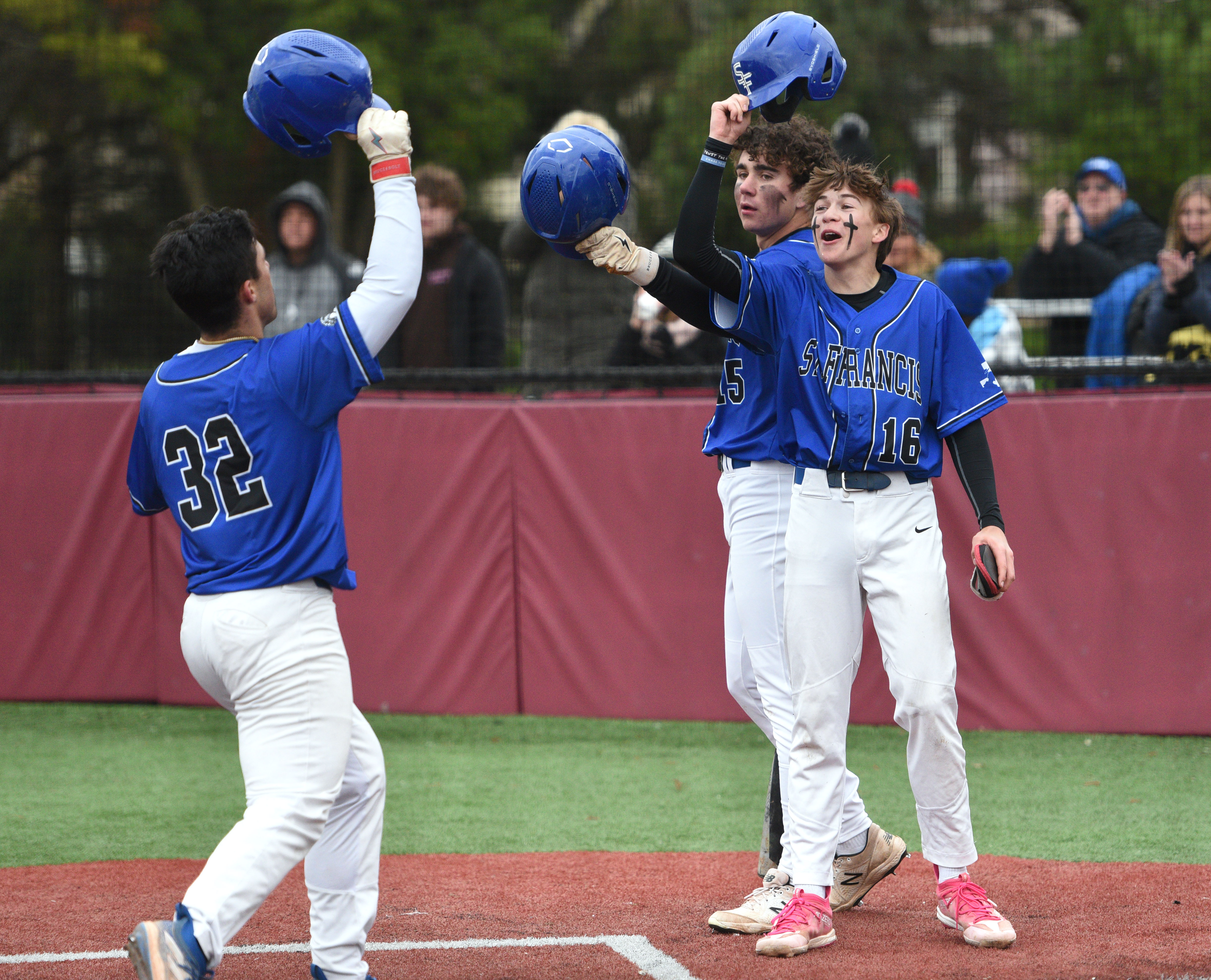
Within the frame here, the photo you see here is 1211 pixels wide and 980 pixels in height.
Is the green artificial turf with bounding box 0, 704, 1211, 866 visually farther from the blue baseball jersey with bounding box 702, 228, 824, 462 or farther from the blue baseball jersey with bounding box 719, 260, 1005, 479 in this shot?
the blue baseball jersey with bounding box 719, 260, 1005, 479

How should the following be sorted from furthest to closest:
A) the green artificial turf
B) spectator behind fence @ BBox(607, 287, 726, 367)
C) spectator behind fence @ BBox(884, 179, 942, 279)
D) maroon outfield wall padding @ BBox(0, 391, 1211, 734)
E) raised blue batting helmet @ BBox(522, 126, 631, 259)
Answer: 1. spectator behind fence @ BBox(607, 287, 726, 367)
2. spectator behind fence @ BBox(884, 179, 942, 279)
3. maroon outfield wall padding @ BBox(0, 391, 1211, 734)
4. the green artificial turf
5. raised blue batting helmet @ BBox(522, 126, 631, 259)

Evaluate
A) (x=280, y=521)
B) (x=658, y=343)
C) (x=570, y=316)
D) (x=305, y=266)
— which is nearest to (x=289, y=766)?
(x=280, y=521)

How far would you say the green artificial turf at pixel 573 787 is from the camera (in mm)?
5051

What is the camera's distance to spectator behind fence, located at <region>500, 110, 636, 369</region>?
7.67m

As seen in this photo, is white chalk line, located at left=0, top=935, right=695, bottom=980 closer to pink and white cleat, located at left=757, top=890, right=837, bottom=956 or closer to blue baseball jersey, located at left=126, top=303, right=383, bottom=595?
pink and white cleat, located at left=757, top=890, right=837, bottom=956

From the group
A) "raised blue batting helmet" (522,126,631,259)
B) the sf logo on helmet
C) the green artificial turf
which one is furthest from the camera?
the green artificial turf

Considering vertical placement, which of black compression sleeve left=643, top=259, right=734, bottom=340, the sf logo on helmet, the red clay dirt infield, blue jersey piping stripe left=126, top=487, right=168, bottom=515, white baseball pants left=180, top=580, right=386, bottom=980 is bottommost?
the red clay dirt infield

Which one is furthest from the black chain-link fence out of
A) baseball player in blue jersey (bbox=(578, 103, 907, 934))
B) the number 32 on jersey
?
the number 32 on jersey

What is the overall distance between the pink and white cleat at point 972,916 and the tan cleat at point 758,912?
413mm

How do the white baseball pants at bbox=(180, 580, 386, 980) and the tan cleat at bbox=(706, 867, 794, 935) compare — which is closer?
the white baseball pants at bbox=(180, 580, 386, 980)

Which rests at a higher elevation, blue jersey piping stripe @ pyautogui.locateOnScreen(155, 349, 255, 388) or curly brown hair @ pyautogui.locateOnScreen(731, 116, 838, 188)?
curly brown hair @ pyautogui.locateOnScreen(731, 116, 838, 188)

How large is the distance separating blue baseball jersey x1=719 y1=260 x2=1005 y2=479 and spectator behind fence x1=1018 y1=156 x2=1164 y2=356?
147 inches

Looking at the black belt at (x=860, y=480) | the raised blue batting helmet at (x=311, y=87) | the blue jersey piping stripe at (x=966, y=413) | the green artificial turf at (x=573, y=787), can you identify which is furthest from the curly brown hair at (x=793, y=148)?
the green artificial turf at (x=573, y=787)

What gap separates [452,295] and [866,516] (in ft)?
14.4
